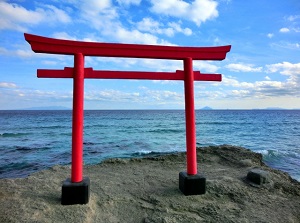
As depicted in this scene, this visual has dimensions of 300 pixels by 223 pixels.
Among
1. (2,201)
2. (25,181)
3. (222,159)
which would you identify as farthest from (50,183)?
(222,159)

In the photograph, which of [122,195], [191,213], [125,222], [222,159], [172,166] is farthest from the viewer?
[222,159]

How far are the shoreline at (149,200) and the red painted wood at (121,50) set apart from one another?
89.6 inches

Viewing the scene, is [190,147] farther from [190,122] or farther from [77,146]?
[77,146]

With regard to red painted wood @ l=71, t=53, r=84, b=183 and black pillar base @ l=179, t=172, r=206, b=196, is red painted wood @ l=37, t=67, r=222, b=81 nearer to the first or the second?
red painted wood @ l=71, t=53, r=84, b=183

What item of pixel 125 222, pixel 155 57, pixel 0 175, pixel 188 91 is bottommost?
pixel 0 175

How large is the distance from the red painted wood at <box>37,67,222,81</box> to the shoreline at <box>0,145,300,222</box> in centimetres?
189

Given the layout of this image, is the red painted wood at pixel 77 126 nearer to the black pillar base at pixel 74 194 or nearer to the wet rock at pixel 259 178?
the black pillar base at pixel 74 194

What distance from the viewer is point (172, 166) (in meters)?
6.01

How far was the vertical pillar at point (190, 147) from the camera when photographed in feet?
13.1

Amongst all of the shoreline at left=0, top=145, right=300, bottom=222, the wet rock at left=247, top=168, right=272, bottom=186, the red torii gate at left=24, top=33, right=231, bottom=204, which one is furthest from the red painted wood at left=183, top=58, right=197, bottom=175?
the wet rock at left=247, top=168, right=272, bottom=186

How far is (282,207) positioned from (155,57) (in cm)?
310

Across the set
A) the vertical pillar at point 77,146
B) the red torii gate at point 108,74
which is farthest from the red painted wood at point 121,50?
the vertical pillar at point 77,146

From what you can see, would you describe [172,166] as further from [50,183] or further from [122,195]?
[50,183]

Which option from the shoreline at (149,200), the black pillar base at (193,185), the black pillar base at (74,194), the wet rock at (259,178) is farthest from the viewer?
the wet rock at (259,178)
